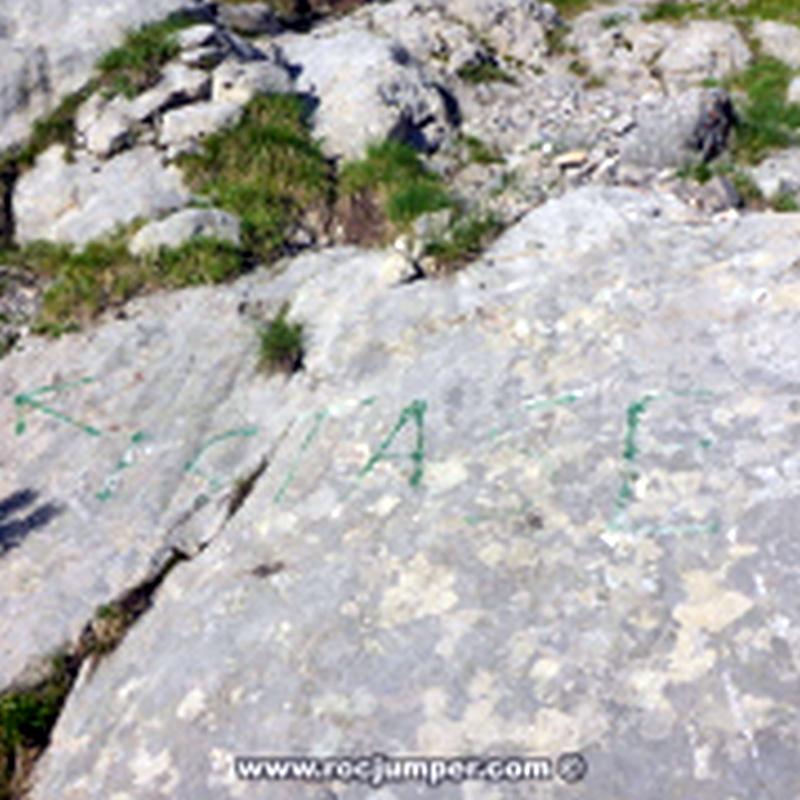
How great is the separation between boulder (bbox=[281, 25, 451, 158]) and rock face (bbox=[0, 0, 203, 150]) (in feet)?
5.62

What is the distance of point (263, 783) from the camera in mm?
3547

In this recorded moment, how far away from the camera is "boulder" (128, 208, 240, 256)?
6656mm

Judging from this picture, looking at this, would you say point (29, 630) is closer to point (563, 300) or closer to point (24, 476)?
point (24, 476)

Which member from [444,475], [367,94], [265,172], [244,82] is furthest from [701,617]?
[244,82]

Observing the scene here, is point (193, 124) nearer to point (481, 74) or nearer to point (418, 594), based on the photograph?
point (481, 74)

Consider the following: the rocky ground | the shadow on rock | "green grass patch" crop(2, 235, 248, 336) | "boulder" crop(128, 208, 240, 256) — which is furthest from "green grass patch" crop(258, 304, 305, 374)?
the shadow on rock

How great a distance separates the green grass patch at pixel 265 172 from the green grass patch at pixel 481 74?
87.3 inches

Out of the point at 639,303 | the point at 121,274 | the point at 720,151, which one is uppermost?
the point at 121,274

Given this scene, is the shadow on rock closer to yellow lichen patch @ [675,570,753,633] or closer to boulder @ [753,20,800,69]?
yellow lichen patch @ [675,570,753,633]

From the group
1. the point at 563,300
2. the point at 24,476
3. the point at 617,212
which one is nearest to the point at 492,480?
the point at 563,300

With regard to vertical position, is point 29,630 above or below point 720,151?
above

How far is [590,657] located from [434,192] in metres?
4.18

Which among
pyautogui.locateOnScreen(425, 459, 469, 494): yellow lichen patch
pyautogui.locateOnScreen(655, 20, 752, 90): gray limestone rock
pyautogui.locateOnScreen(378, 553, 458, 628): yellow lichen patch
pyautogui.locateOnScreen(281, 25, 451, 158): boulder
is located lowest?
pyautogui.locateOnScreen(655, 20, 752, 90): gray limestone rock

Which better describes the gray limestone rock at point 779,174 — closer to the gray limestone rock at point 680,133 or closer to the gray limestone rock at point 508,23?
the gray limestone rock at point 680,133
